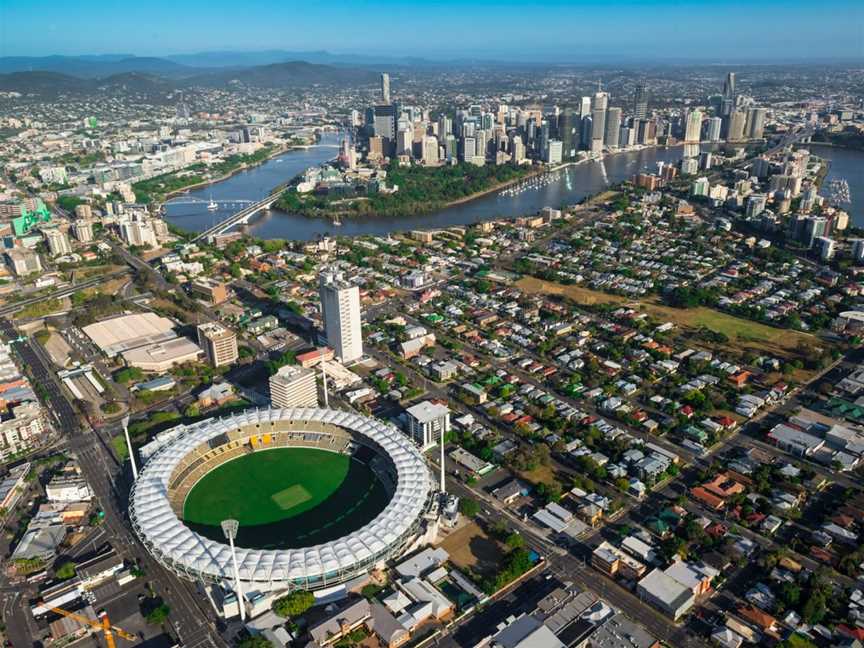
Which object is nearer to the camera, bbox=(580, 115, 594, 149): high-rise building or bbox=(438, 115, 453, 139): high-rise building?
bbox=(438, 115, 453, 139): high-rise building

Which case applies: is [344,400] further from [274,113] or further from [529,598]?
[274,113]

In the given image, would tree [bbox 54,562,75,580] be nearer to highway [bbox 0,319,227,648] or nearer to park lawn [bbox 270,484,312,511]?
highway [bbox 0,319,227,648]

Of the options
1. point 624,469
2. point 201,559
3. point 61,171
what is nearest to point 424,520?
point 201,559

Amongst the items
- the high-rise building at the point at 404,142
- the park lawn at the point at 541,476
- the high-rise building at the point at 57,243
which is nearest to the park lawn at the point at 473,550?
the park lawn at the point at 541,476

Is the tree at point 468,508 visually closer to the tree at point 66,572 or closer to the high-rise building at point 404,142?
the tree at point 66,572

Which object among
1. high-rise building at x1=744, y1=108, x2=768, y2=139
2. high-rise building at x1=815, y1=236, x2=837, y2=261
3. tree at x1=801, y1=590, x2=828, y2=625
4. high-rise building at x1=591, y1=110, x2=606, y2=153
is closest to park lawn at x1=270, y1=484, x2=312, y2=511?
tree at x1=801, y1=590, x2=828, y2=625

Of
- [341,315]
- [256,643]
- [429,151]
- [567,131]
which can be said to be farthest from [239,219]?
[256,643]
